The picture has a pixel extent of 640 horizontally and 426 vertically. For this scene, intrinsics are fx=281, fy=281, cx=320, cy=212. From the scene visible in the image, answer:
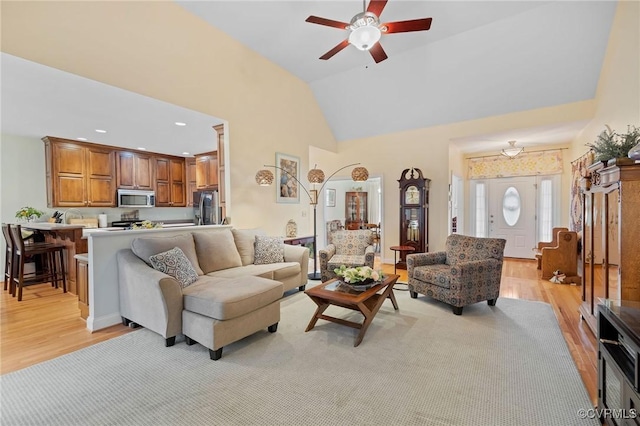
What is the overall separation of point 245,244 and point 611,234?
3.91 metres

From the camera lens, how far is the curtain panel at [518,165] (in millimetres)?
6141

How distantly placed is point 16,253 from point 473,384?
18.2 ft

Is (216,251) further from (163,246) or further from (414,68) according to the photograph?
(414,68)

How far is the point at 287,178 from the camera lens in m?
5.37

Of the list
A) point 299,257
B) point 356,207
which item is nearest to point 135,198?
point 299,257

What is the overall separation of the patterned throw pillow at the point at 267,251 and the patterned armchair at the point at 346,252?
0.70 meters

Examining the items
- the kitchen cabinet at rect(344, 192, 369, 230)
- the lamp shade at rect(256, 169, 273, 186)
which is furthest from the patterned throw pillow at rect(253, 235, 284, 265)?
the kitchen cabinet at rect(344, 192, 369, 230)

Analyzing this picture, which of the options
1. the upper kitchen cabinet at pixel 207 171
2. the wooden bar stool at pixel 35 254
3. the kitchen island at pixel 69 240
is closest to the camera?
the wooden bar stool at pixel 35 254

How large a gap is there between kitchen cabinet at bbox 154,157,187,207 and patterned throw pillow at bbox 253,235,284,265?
3570 millimetres

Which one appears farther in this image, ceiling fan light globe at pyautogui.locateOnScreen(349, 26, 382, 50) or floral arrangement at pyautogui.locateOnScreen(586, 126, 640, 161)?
ceiling fan light globe at pyautogui.locateOnScreen(349, 26, 382, 50)

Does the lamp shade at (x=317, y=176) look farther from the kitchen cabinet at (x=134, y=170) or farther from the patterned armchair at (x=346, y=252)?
the kitchen cabinet at (x=134, y=170)

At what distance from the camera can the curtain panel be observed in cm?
614

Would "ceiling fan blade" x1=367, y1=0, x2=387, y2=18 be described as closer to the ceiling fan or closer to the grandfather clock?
the ceiling fan

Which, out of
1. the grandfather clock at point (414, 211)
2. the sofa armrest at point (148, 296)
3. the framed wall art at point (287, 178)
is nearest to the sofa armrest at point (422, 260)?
the grandfather clock at point (414, 211)
